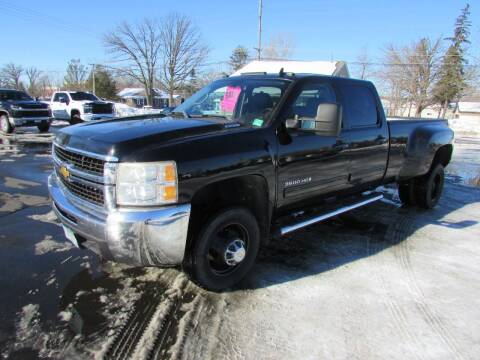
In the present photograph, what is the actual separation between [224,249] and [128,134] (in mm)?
1212

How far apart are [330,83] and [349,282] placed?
7.07 ft

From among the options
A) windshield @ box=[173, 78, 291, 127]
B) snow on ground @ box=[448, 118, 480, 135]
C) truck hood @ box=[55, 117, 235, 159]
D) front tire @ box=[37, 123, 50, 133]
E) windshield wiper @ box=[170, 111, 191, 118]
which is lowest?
snow on ground @ box=[448, 118, 480, 135]

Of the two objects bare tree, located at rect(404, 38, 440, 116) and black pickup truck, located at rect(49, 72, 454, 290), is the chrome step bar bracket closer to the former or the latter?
black pickup truck, located at rect(49, 72, 454, 290)

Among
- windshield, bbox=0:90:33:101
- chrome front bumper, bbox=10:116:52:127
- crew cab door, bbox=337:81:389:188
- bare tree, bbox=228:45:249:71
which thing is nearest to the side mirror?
crew cab door, bbox=337:81:389:188

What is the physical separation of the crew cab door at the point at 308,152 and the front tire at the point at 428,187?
95.0 inches

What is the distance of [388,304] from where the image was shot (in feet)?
10.6

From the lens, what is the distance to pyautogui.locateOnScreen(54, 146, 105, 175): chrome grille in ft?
8.91

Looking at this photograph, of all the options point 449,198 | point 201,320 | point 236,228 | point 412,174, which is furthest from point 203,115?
point 449,198

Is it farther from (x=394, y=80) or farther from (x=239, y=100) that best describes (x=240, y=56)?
(x=239, y=100)

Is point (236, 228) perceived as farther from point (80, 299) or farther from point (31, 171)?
point (31, 171)

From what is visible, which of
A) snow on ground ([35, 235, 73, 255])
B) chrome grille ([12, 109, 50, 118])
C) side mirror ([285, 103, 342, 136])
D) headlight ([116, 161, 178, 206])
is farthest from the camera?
chrome grille ([12, 109, 50, 118])

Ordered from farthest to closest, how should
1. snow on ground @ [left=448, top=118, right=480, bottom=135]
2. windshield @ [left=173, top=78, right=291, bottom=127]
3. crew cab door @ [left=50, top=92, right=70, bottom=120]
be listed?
snow on ground @ [left=448, top=118, right=480, bottom=135]
crew cab door @ [left=50, top=92, right=70, bottom=120]
windshield @ [left=173, top=78, right=291, bottom=127]

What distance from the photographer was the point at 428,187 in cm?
600

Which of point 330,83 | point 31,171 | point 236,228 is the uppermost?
point 330,83
